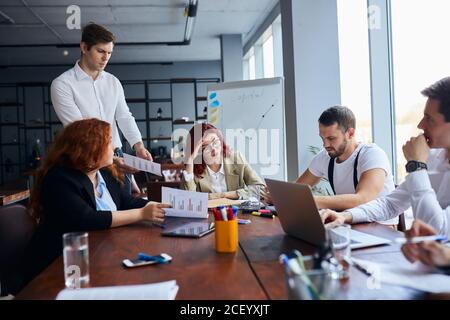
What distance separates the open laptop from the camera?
4.34 ft

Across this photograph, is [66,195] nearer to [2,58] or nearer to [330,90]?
[330,90]

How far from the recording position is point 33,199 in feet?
5.90

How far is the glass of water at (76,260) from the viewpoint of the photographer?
44.9 inches

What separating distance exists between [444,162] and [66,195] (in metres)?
1.52

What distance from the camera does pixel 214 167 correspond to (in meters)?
3.06

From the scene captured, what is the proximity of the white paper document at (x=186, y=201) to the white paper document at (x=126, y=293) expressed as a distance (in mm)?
864

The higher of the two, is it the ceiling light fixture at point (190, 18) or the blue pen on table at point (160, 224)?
the ceiling light fixture at point (190, 18)

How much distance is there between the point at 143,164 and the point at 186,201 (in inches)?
14.7

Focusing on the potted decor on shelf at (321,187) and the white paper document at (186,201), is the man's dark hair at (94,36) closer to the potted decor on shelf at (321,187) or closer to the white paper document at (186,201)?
the white paper document at (186,201)

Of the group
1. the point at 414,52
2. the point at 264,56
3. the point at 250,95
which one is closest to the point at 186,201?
the point at 414,52

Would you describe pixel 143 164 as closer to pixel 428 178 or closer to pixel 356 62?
pixel 428 178

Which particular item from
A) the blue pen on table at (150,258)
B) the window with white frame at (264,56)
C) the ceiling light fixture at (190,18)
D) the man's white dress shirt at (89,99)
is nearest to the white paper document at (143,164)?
the man's white dress shirt at (89,99)

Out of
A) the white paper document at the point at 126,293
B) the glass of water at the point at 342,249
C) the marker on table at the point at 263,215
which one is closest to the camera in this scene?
the white paper document at the point at 126,293

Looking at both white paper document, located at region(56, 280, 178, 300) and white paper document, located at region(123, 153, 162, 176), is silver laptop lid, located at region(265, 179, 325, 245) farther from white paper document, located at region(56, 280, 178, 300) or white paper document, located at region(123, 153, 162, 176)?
white paper document, located at region(123, 153, 162, 176)
